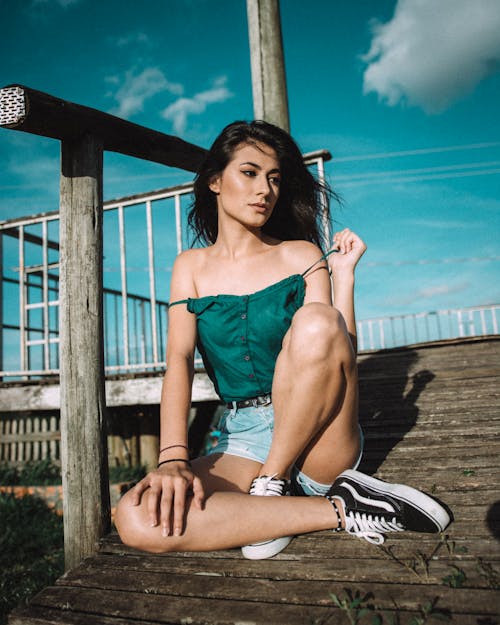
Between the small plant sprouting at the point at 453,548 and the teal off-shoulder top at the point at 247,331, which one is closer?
the small plant sprouting at the point at 453,548

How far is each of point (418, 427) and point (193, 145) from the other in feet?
6.95

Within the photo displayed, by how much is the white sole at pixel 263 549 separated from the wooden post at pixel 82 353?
33.5 inches

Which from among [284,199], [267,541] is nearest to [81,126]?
[284,199]

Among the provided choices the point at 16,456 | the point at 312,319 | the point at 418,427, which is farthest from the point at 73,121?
the point at 16,456

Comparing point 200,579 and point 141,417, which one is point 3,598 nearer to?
point 200,579

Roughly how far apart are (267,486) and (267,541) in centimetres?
17

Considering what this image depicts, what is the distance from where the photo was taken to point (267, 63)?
4422mm

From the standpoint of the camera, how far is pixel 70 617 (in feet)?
4.45

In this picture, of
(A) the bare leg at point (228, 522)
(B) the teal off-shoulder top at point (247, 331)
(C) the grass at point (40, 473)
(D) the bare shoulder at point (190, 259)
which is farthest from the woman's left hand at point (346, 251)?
(C) the grass at point (40, 473)

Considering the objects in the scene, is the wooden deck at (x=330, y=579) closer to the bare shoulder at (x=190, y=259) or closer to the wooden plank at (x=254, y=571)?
the wooden plank at (x=254, y=571)

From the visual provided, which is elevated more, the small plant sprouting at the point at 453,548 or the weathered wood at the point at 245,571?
the small plant sprouting at the point at 453,548

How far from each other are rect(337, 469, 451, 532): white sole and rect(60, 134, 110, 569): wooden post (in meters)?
1.13

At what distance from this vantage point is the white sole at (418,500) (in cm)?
153

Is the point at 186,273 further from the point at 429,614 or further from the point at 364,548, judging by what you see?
the point at 429,614
